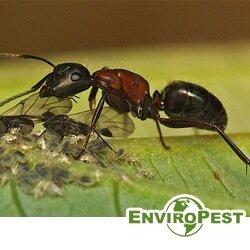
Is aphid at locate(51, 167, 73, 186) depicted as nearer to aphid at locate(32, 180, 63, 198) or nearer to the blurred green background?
aphid at locate(32, 180, 63, 198)

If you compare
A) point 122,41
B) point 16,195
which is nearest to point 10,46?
point 122,41

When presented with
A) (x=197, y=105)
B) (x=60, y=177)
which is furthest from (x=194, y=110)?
(x=60, y=177)

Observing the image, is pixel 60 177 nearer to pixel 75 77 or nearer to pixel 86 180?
pixel 86 180

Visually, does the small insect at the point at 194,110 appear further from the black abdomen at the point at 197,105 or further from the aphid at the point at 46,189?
the aphid at the point at 46,189

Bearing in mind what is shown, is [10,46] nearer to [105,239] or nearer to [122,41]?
[122,41]

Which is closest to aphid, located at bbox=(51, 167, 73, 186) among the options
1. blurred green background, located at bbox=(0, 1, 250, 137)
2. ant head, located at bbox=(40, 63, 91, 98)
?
ant head, located at bbox=(40, 63, 91, 98)

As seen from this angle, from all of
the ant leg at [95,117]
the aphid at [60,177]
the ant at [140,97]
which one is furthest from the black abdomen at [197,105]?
the aphid at [60,177]
